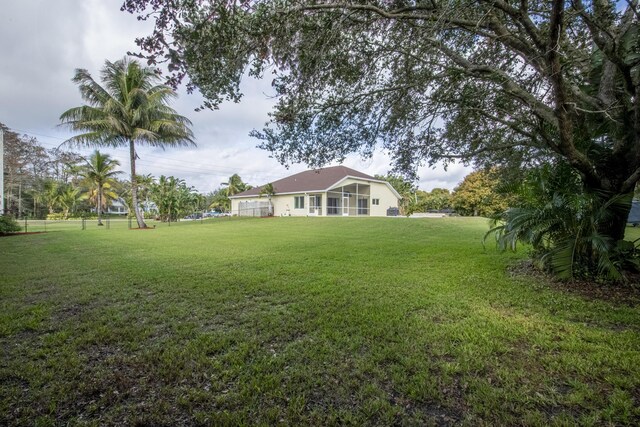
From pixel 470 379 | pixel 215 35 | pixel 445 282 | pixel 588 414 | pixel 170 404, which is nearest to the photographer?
pixel 588 414

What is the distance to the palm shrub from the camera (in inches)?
189

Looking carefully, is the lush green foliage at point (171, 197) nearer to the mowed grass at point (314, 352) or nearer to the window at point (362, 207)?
the window at point (362, 207)

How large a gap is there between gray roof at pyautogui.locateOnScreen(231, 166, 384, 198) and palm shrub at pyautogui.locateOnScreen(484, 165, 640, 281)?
2109cm

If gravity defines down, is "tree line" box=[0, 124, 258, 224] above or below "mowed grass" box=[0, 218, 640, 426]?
above

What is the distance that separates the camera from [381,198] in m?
32.7

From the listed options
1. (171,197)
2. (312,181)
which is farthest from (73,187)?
(312,181)

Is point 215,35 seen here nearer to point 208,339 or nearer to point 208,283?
point 208,339

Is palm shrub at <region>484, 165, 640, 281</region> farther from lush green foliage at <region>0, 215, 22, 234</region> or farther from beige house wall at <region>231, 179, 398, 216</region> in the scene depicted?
beige house wall at <region>231, 179, 398, 216</region>

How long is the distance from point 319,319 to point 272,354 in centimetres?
95

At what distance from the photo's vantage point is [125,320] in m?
3.78

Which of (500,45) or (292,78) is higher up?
(500,45)

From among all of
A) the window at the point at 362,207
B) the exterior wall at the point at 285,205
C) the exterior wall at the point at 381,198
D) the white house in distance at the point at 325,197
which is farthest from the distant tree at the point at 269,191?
the exterior wall at the point at 381,198

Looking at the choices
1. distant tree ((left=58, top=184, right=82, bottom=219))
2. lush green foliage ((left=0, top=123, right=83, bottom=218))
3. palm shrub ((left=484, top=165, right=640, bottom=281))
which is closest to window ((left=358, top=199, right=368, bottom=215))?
palm shrub ((left=484, top=165, right=640, bottom=281))

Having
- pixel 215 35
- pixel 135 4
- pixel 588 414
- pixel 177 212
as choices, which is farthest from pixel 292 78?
pixel 177 212
